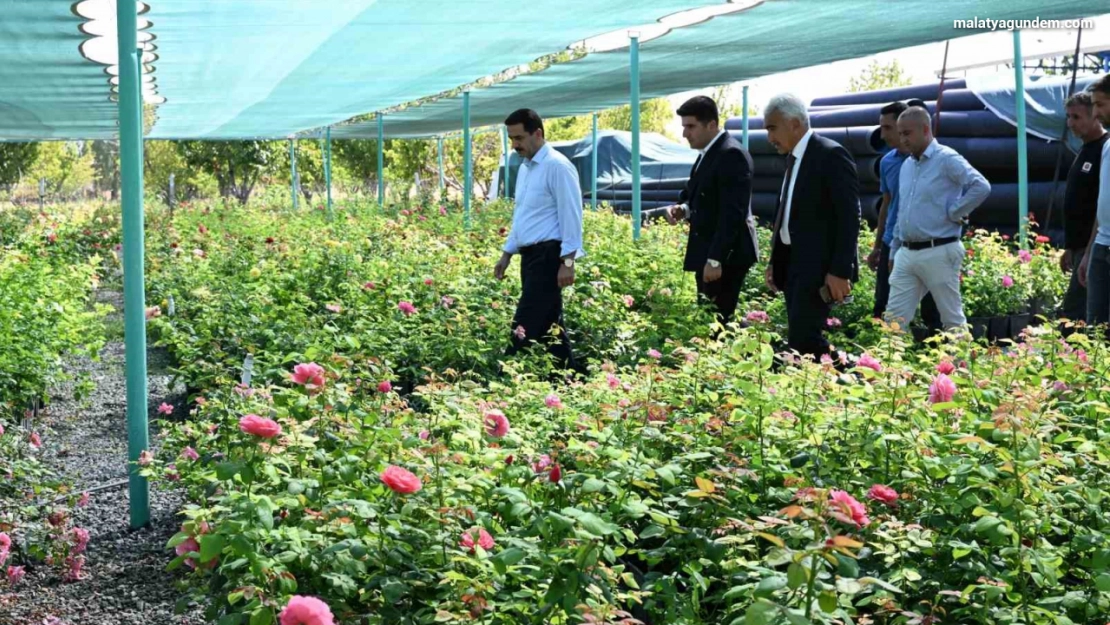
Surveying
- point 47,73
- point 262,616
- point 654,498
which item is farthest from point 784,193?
point 47,73

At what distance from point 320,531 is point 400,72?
817cm

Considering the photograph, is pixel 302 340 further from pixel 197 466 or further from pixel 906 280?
pixel 906 280

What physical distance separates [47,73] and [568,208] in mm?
5160

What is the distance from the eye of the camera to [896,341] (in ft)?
10.9

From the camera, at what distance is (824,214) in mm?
4770

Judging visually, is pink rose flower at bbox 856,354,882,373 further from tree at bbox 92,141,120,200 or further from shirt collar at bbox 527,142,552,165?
tree at bbox 92,141,120,200

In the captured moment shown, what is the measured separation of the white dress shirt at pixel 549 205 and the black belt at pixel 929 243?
1.64 metres

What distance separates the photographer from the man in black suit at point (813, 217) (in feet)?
15.4

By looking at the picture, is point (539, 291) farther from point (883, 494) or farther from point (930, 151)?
point (883, 494)

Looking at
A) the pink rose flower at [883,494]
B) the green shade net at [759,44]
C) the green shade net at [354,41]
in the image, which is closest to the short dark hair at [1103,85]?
the green shade net at [759,44]

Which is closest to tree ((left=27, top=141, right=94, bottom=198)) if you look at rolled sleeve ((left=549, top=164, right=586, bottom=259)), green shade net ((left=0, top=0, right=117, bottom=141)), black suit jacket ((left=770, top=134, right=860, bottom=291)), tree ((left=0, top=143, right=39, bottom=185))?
tree ((left=0, top=143, right=39, bottom=185))

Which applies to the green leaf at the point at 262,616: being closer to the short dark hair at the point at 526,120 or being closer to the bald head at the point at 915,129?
the short dark hair at the point at 526,120

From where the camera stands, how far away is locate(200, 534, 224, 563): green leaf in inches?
84.0

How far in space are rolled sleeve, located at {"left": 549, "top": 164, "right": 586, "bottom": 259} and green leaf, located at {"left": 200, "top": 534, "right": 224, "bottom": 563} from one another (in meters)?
3.52
